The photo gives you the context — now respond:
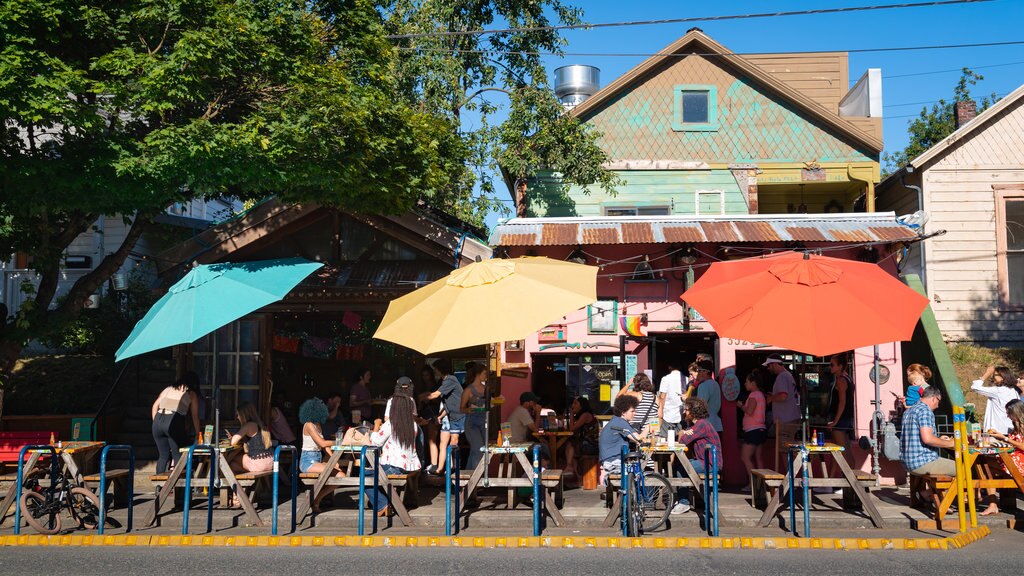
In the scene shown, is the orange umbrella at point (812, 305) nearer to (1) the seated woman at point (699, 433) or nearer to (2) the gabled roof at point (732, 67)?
(1) the seated woman at point (699, 433)

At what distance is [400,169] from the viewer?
13164mm

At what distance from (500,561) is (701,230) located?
7.42 metres

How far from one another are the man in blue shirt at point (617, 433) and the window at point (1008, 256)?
11.9 metres

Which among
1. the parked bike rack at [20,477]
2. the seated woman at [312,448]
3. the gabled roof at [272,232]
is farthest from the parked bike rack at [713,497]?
the parked bike rack at [20,477]

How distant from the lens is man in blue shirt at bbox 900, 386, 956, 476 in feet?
33.4

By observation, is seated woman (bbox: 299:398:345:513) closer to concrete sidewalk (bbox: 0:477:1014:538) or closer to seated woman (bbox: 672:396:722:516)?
concrete sidewalk (bbox: 0:477:1014:538)

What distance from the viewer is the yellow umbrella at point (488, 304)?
9.16 m

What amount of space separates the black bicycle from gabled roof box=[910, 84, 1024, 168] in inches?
662

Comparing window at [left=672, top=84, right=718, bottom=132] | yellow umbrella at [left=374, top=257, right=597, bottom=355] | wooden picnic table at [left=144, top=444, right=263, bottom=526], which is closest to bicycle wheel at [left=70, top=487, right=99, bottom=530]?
wooden picnic table at [left=144, top=444, right=263, bottom=526]

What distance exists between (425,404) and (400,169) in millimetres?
3821

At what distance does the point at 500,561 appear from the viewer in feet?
27.7

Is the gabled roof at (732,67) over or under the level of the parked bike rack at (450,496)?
over

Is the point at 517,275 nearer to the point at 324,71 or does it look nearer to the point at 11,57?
the point at 324,71

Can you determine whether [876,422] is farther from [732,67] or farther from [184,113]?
[184,113]
